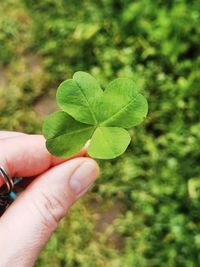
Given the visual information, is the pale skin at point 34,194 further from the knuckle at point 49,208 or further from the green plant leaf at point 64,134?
the green plant leaf at point 64,134

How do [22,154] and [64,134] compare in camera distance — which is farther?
[22,154]

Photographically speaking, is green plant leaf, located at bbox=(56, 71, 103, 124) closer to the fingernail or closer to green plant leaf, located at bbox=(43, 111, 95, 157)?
green plant leaf, located at bbox=(43, 111, 95, 157)

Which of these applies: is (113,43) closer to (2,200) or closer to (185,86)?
(185,86)

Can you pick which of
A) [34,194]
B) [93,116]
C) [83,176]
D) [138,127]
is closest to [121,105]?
[93,116]

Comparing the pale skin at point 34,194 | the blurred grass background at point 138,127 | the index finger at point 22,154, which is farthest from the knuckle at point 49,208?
the blurred grass background at point 138,127

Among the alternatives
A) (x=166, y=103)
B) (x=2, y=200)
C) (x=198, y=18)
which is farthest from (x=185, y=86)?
(x=2, y=200)

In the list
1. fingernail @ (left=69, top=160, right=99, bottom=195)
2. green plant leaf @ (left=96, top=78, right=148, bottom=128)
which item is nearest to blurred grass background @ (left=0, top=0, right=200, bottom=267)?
fingernail @ (left=69, top=160, right=99, bottom=195)

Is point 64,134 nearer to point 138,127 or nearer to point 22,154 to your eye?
point 22,154
